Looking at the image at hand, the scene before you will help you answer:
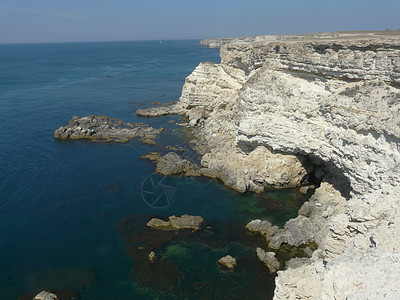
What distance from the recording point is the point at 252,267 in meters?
23.4

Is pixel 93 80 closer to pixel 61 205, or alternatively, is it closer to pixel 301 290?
pixel 61 205

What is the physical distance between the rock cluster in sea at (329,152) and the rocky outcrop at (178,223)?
5805mm

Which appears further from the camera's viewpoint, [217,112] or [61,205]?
[217,112]

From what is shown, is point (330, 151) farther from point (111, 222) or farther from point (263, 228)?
point (111, 222)

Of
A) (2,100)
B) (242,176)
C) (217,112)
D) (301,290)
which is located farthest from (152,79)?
(301,290)

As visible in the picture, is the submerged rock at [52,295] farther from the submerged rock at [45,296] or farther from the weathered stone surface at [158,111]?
the weathered stone surface at [158,111]

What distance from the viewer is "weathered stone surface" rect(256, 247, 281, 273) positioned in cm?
2308

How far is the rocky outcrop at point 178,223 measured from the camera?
2789cm

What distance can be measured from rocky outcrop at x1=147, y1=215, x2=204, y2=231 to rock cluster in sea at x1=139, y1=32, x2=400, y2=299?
5.80 metres

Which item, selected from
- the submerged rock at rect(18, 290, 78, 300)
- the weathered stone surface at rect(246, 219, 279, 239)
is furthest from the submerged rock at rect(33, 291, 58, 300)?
the weathered stone surface at rect(246, 219, 279, 239)

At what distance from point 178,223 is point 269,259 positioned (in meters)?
8.26

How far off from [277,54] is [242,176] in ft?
41.3

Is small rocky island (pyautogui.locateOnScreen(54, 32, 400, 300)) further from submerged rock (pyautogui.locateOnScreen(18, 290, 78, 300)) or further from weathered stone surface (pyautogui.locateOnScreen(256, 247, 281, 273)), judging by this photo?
submerged rock (pyautogui.locateOnScreen(18, 290, 78, 300))

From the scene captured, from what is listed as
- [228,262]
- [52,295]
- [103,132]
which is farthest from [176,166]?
[52,295]
